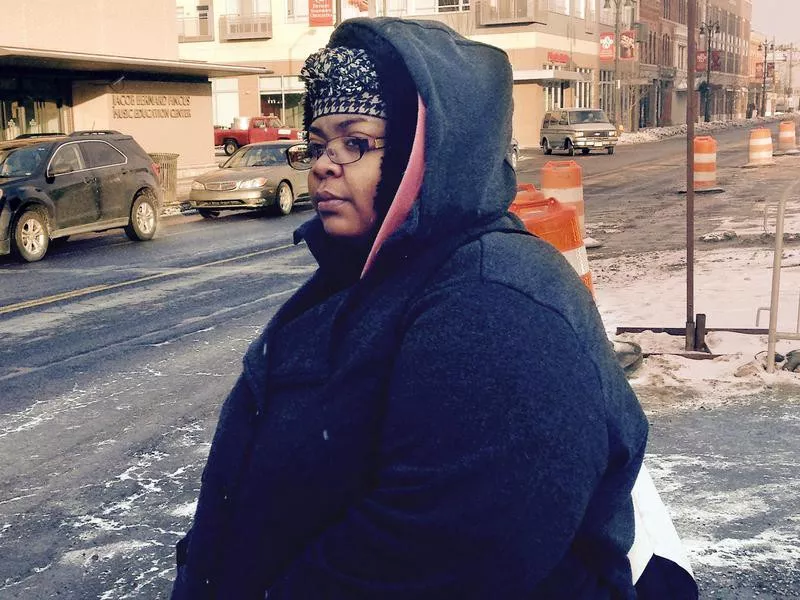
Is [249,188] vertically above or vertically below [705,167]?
below

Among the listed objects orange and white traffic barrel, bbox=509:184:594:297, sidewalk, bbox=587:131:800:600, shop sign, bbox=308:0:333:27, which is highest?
shop sign, bbox=308:0:333:27

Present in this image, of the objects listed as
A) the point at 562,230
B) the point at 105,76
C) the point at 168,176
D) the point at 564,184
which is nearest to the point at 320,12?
the point at 105,76

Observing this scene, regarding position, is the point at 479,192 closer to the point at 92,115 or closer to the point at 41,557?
the point at 41,557

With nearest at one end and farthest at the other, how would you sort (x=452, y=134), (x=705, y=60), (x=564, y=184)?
(x=452, y=134) < (x=564, y=184) < (x=705, y=60)

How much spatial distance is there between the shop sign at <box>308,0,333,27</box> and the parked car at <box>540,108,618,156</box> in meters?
15.3

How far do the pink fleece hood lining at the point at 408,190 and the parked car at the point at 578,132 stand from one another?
40.0 m

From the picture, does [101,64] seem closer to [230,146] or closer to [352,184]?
[230,146]

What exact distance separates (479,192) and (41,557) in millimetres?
3292

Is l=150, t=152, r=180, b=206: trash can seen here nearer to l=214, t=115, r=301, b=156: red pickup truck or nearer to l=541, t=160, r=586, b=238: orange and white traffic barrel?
l=541, t=160, r=586, b=238: orange and white traffic barrel

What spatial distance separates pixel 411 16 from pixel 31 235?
42.4m

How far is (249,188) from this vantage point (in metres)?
19.5

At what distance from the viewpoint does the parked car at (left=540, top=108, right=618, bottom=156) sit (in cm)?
4059

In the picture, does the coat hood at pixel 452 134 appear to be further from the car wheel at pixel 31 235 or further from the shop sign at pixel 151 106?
the shop sign at pixel 151 106

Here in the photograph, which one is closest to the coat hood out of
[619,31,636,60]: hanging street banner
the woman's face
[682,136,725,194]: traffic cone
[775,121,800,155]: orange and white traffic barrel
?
the woman's face
